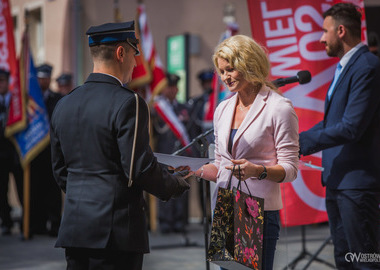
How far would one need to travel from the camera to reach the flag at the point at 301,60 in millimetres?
5141

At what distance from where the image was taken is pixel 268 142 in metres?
3.40

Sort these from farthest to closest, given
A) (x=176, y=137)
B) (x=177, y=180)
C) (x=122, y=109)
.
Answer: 1. (x=176, y=137)
2. (x=177, y=180)
3. (x=122, y=109)

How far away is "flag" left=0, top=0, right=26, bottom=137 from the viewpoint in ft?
30.1

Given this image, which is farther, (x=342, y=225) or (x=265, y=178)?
(x=342, y=225)

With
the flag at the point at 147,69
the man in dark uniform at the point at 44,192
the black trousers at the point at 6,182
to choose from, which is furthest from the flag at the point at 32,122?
the flag at the point at 147,69

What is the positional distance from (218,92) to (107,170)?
6144 mm

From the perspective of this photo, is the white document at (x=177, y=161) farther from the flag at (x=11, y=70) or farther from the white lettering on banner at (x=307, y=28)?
the flag at (x=11, y=70)

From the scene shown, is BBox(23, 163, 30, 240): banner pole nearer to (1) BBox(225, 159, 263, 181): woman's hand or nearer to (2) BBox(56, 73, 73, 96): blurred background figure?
(2) BBox(56, 73, 73, 96): blurred background figure

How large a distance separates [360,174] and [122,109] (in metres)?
1.79

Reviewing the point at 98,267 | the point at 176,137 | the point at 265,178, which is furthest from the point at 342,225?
the point at 176,137

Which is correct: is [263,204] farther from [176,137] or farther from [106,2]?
[106,2]

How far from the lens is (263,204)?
326cm

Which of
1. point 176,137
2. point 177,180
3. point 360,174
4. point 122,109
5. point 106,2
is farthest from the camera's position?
point 106,2

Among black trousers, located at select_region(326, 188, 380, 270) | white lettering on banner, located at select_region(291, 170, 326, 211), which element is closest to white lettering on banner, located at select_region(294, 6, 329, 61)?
white lettering on banner, located at select_region(291, 170, 326, 211)
